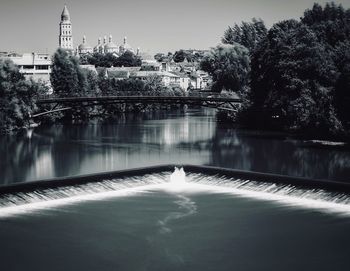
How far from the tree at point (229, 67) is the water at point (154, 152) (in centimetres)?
1660

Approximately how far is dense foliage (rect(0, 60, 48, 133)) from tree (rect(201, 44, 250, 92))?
22703 mm

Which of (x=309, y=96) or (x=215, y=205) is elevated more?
(x=309, y=96)

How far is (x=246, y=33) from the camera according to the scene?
81875 millimetres

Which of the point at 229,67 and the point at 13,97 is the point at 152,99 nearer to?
the point at 13,97

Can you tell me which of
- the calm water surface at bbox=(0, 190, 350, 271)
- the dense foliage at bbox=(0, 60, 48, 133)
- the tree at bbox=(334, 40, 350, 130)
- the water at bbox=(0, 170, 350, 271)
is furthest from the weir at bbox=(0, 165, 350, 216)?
the dense foliage at bbox=(0, 60, 48, 133)

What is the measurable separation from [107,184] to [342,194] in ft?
27.9

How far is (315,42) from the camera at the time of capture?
39.0 m

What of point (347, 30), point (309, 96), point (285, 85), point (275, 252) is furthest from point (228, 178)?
point (347, 30)

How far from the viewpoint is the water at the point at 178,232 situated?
630 inches

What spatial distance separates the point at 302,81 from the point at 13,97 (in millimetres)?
18624

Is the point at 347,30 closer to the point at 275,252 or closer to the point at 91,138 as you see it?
the point at 91,138

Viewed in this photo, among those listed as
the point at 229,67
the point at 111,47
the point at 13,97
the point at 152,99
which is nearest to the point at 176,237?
the point at 13,97

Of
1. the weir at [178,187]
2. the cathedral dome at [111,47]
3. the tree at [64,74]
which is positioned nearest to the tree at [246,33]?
the tree at [64,74]

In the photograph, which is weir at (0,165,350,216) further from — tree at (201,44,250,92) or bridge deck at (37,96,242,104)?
tree at (201,44,250,92)
